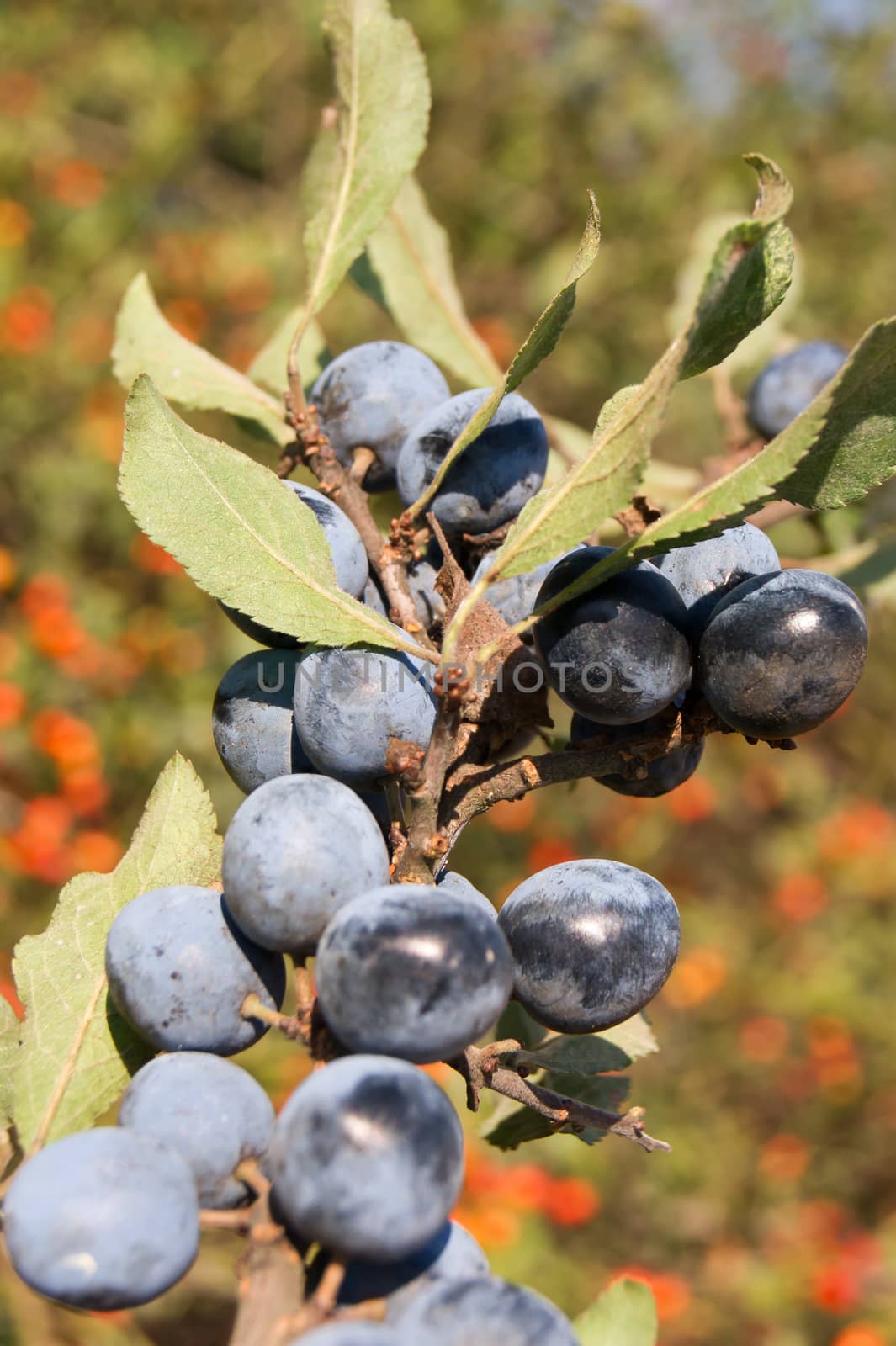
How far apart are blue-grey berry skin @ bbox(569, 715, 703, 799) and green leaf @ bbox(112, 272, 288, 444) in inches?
25.3

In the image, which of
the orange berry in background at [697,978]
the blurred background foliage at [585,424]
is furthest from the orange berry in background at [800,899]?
the orange berry in background at [697,978]

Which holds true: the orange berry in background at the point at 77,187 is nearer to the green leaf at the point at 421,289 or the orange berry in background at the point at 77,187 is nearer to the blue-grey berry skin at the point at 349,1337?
the green leaf at the point at 421,289

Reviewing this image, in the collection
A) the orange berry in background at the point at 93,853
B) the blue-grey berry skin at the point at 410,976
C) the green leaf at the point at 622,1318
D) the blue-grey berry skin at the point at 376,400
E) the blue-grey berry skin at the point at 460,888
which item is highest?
the blue-grey berry skin at the point at 376,400

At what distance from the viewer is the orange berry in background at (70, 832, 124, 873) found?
343 cm

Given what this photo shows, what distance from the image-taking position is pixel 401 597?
119 cm

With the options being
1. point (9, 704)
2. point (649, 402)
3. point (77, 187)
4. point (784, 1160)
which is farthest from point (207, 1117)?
point (77, 187)

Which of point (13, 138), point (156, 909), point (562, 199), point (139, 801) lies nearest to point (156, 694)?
point (139, 801)

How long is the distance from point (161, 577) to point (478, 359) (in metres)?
2.55

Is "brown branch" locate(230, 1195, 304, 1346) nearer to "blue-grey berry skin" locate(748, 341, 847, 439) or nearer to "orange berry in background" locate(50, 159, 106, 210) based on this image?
"blue-grey berry skin" locate(748, 341, 847, 439)

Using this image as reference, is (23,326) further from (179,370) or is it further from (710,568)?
(710,568)

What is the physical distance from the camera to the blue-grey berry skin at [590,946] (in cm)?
103

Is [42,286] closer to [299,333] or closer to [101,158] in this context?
[101,158]

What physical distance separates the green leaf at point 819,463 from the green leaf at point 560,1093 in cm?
66

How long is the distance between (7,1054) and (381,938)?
565 millimetres
